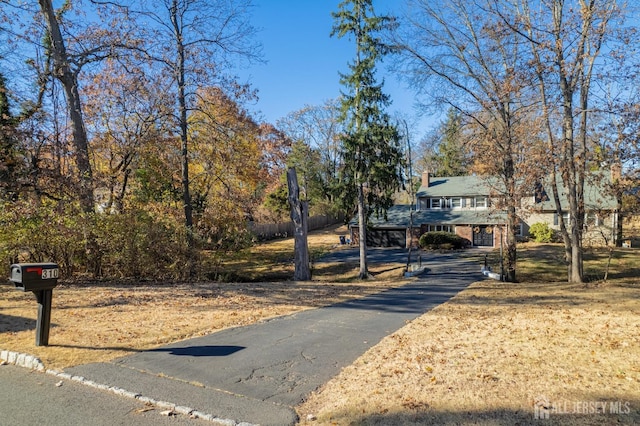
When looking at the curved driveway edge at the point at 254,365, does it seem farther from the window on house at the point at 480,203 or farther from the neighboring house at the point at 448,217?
the window on house at the point at 480,203

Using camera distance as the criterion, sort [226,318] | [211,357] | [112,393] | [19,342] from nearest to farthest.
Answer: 1. [112,393]
2. [211,357]
3. [19,342]
4. [226,318]

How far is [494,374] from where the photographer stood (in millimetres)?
4508

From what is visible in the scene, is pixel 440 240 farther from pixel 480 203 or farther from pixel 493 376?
pixel 493 376

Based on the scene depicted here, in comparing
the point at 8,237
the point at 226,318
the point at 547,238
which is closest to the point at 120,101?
the point at 8,237

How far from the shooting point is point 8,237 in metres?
12.3

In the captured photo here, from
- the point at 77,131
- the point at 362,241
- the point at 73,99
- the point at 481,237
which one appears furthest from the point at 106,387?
the point at 481,237

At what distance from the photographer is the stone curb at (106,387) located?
3618mm

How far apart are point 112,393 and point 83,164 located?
484 inches

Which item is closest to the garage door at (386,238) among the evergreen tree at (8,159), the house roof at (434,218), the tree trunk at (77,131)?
the house roof at (434,218)

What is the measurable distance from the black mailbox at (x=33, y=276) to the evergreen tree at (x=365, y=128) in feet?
59.0

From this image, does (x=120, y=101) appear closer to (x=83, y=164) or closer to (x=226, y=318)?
(x=83, y=164)

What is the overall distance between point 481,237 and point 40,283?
35.2 metres

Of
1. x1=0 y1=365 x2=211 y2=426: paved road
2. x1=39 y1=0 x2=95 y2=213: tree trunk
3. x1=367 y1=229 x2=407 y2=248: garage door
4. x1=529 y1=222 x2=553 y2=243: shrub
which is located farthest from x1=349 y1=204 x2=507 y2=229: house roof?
x1=0 y1=365 x2=211 y2=426: paved road

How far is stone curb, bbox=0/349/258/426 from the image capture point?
3.62m
